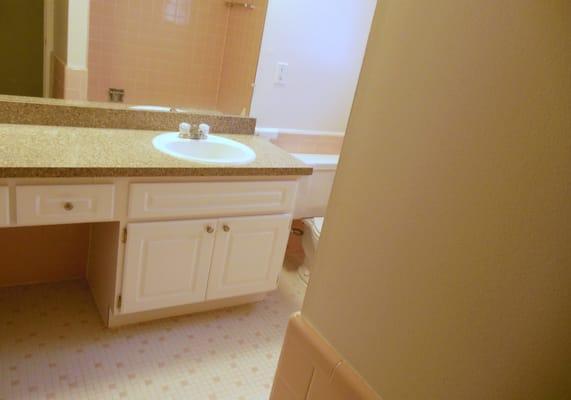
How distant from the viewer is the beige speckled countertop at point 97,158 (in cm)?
141

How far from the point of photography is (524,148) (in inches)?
14.7

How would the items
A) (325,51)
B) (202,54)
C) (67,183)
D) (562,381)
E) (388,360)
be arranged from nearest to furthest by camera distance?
(562,381) → (388,360) → (67,183) → (202,54) → (325,51)

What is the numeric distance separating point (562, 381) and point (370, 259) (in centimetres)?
22

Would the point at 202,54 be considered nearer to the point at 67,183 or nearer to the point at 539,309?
the point at 67,183

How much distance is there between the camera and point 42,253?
2074 mm

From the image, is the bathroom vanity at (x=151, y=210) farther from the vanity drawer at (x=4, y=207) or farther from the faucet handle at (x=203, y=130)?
the faucet handle at (x=203, y=130)

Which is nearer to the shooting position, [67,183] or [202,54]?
[67,183]

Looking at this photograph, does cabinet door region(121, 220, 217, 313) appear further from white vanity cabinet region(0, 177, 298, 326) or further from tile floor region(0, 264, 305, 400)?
tile floor region(0, 264, 305, 400)

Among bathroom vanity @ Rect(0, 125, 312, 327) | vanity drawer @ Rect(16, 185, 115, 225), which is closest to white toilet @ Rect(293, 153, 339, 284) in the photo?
bathroom vanity @ Rect(0, 125, 312, 327)

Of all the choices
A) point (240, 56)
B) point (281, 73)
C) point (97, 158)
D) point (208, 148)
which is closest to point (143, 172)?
point (97, 158)

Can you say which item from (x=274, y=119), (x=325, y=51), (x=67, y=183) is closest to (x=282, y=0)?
(x=325, y=51)

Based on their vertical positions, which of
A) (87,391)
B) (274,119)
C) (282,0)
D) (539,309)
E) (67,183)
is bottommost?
(87,391)

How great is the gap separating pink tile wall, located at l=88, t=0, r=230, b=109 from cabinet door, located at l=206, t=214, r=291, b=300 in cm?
65

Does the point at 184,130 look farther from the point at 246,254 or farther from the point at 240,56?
the point at 246,254
